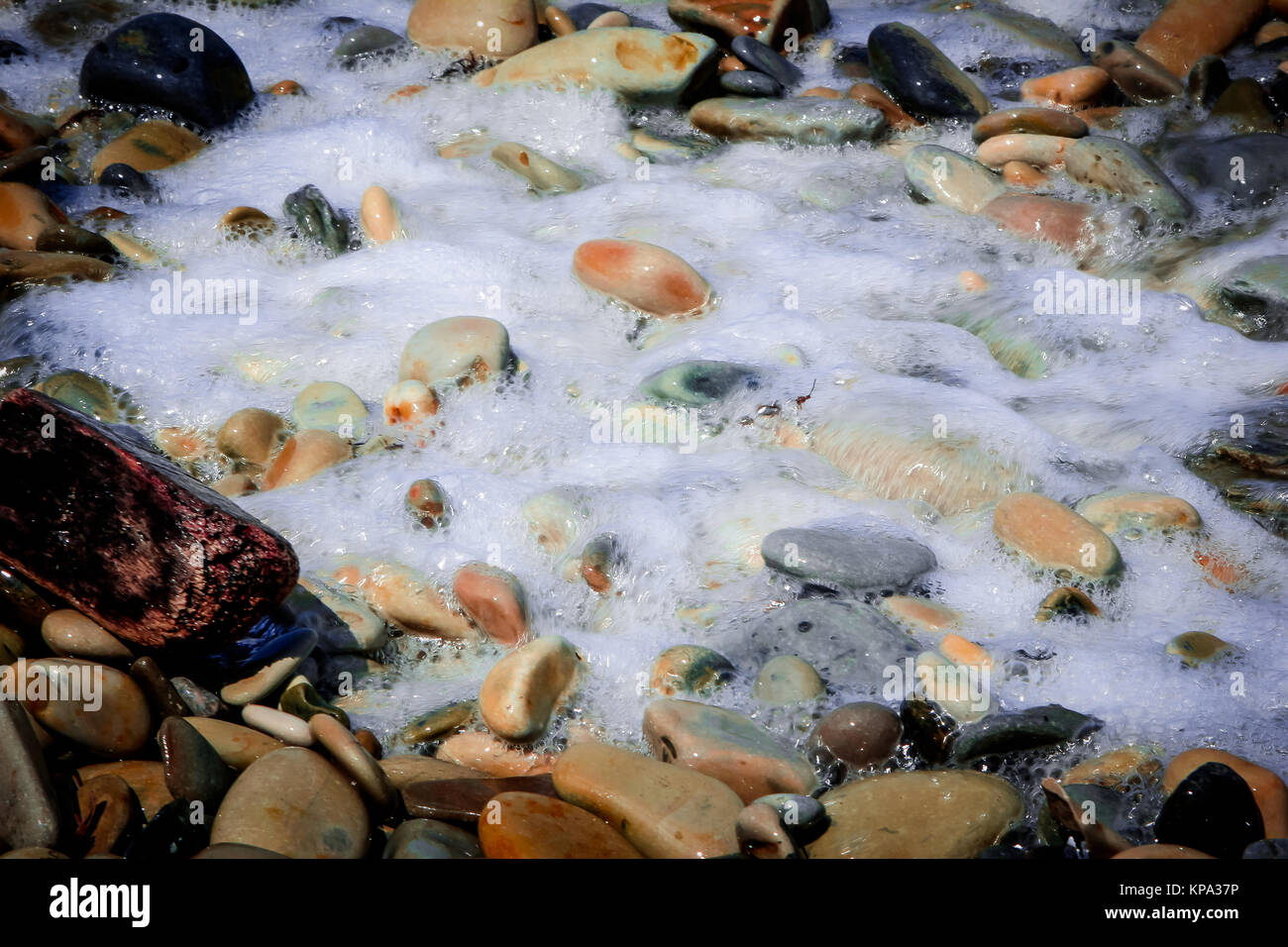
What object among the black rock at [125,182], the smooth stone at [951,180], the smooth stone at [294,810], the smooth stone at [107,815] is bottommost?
the smooth stone at [107,815]

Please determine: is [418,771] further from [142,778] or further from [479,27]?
[479,27]

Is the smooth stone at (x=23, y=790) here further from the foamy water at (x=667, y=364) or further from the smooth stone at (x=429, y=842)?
the foamy water at (x=667, y=364)

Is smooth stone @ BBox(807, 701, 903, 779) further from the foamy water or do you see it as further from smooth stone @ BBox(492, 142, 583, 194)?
smooth stone @ BBox(492, 142, 583, 194)

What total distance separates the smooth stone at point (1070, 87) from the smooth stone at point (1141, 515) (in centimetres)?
352

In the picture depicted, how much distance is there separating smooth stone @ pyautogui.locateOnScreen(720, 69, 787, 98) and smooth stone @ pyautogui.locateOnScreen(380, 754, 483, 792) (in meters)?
4.56

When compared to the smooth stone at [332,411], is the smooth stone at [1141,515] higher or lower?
higher

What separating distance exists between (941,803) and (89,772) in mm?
1961

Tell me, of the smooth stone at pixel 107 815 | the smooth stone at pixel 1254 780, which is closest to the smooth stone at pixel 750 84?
the smooth stone at pixel 1254 780

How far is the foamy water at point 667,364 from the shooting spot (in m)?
3.23

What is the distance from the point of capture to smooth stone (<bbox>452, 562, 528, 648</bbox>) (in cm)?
319

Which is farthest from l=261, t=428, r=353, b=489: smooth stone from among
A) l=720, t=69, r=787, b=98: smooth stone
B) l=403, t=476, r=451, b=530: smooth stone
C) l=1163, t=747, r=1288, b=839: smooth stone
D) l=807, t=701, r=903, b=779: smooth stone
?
l=720, t=69, r=787, b=98: smooth stone

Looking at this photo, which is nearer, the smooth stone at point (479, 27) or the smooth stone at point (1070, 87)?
the smooth stone at point (1070, 87)
